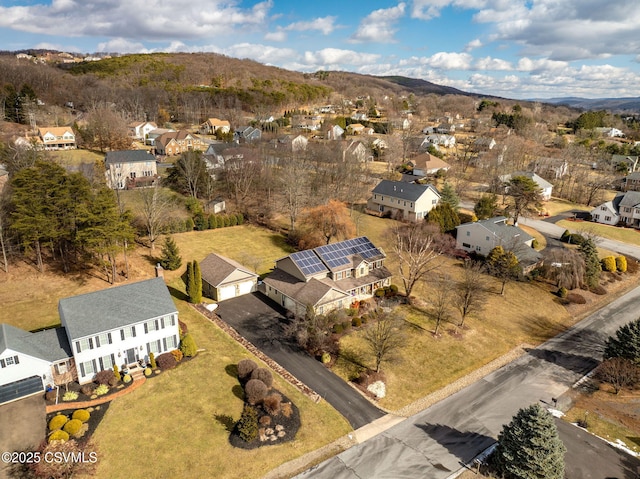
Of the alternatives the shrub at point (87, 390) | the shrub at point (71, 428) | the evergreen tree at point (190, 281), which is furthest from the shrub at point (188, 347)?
the shrub at point (71, 428)

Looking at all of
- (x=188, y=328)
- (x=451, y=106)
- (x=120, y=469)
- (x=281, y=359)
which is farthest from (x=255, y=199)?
(x=451, y=106)

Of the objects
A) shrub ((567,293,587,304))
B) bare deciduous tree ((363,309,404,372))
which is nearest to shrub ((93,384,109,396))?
bare deciduous tree ((363,309,404,372))

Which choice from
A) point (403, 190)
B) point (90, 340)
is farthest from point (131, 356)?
point (403, 190)

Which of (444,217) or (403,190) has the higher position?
(403,190)

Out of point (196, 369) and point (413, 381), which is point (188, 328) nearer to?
point (196, 369)

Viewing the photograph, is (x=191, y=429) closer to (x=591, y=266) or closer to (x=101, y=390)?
(x=101, y=390)
